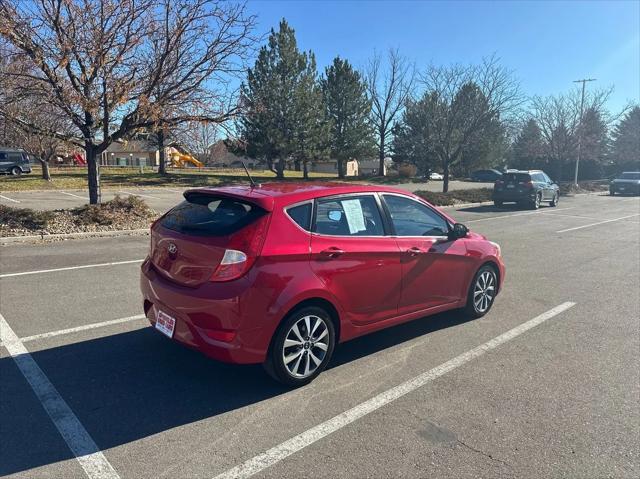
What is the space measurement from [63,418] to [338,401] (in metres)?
1.94

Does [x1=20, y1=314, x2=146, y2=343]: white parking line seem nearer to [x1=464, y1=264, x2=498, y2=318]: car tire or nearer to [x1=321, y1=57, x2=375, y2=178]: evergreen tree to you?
[x1=464, y1=264, x2=498, y2=318]: car tire

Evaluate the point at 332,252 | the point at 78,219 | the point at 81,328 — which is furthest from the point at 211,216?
the point at 78,219

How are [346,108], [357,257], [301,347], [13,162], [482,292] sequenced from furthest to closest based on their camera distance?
[346,108] < [13,162] < [482,292] < [357,257] < [301,347]

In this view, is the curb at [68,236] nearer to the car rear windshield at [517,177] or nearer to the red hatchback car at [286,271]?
the red hatchback car at [286,271]

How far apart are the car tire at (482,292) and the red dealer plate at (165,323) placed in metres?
3.36

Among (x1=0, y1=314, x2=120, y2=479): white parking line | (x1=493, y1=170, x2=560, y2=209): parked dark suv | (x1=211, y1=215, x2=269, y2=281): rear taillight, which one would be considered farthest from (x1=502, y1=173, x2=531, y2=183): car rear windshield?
(x1=0, y1=314, x2=120, y2=479): white parking line

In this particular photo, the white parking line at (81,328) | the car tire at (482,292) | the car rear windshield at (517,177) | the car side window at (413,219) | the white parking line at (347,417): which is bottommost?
the white parking line at (347,417)

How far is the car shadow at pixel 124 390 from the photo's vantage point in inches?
119

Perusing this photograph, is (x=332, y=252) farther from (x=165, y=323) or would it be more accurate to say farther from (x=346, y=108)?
(x=346, y=108)

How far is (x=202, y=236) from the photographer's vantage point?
12.0 feet

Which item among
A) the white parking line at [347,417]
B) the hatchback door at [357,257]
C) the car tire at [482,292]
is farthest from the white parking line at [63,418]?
the car tire at [482,292]

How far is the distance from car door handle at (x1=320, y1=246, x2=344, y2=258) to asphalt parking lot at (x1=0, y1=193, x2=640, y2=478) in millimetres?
1057

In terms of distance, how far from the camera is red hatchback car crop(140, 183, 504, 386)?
3.46m

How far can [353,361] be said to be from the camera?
4.35m
